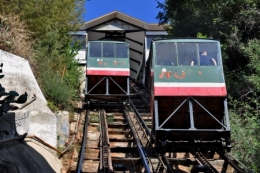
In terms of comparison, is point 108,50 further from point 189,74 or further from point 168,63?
point 189,74

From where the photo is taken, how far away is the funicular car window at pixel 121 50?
1488 cm

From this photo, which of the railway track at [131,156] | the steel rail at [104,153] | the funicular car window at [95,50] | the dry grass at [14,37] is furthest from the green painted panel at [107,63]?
the steel rail at [104,153]

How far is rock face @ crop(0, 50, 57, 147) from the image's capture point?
6.64m

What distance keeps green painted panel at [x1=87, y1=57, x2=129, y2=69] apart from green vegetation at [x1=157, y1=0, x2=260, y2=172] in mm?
3062

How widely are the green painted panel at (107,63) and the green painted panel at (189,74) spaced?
6886 millimetres

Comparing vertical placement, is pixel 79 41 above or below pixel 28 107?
above

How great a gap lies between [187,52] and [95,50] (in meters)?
7.36

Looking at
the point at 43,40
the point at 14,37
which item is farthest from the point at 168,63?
the point at 43,40

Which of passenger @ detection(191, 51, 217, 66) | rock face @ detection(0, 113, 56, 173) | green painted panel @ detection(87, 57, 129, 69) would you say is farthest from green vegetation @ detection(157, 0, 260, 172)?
rock face @ detection(0, 113, 56, 173)

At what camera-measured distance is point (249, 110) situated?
11.2m

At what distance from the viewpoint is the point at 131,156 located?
855 centimetres

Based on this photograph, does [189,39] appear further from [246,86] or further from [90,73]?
[90,73]

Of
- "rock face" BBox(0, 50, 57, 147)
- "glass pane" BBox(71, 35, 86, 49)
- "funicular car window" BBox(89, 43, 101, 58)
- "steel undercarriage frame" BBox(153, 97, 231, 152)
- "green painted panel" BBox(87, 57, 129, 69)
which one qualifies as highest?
"glass pane" BBox(71, 35, 86, 49)

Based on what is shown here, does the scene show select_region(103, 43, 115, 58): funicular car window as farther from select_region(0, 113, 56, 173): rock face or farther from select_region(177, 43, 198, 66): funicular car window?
select_region(0, 113, 56, 173): rock face
